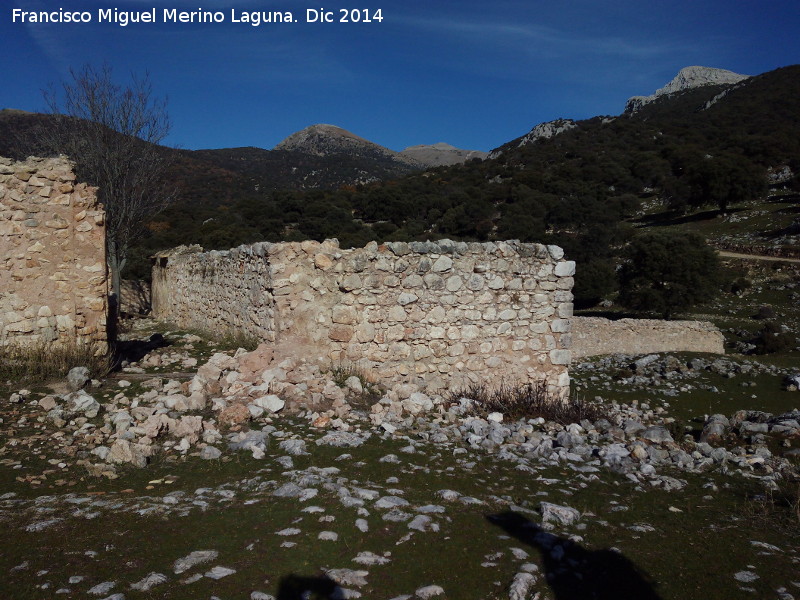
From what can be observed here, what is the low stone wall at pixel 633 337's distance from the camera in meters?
25.8

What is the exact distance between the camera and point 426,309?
7793 mm

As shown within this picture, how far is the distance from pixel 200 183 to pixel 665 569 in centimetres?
6257

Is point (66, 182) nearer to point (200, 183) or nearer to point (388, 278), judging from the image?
point (388, 278)

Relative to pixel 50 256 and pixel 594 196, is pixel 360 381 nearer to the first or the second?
pixel 50 256

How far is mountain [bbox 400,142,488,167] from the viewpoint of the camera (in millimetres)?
132000

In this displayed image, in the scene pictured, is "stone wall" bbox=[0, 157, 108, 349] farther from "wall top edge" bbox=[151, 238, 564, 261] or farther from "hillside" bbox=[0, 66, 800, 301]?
"hillside" bbox=[0, 66, 800, 301]

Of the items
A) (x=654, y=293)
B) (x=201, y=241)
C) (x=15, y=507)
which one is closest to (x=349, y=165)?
(x=201, y=241)

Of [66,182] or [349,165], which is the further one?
[349,165]

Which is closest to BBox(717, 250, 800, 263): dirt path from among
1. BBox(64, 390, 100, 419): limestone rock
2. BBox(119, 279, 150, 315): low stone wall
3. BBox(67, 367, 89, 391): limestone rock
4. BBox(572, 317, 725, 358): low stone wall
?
BBox(572, 317, 725, 358): low stone wall

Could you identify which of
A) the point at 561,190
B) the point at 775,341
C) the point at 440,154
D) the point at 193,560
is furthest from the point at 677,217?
the point at 440,154

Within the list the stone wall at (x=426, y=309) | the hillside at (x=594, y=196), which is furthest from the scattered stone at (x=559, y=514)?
the hillside at (x=594, y=196)

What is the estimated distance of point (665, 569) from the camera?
337cm

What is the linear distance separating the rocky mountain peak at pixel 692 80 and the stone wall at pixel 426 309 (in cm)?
12506

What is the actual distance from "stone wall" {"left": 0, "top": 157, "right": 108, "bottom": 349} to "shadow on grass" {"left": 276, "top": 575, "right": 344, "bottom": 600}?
19.0ft
